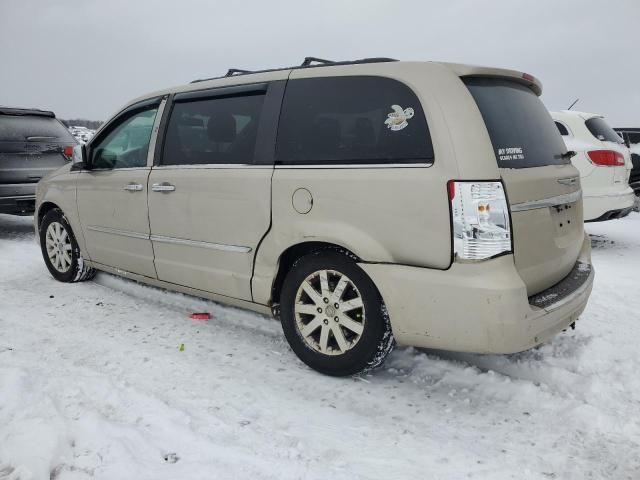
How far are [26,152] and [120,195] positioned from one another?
4.31 m

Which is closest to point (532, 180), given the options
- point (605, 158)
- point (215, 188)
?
point (215, 188)

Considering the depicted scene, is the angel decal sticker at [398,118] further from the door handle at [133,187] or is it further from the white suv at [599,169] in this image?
the white suv at [599,169]

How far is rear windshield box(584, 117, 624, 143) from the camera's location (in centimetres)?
683

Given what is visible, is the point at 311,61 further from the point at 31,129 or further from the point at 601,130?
the point at 31,129

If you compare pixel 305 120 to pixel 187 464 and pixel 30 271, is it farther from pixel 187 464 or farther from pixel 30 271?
pixel 30 271

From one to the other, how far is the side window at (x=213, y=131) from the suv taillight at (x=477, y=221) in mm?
1473

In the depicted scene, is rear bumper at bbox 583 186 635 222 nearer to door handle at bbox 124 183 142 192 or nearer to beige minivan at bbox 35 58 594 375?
beige minivan at bbox 35 58 594 375

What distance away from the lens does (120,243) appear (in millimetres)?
4453

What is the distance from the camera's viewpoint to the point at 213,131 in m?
3.70

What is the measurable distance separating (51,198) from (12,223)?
4.78m

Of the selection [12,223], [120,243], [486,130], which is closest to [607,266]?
[486,130]

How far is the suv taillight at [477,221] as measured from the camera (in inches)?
99.9

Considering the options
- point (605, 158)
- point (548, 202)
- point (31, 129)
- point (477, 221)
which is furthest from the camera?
point (31, 129)

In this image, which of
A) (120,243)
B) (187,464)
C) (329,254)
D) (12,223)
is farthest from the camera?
(12,223)
